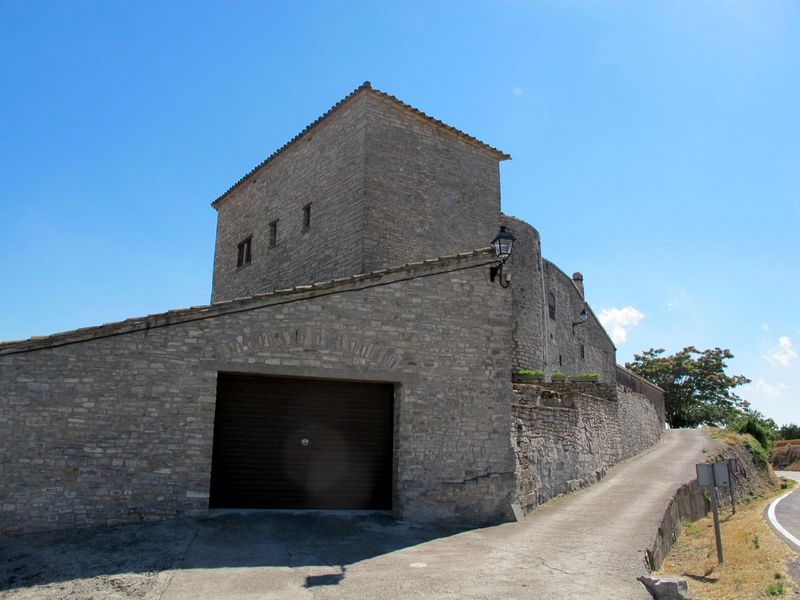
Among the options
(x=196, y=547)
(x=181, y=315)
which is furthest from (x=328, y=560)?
(x=181, y=315)

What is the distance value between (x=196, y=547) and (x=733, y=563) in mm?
8393

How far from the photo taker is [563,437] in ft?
49.2

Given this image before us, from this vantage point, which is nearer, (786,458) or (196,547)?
(196,547)

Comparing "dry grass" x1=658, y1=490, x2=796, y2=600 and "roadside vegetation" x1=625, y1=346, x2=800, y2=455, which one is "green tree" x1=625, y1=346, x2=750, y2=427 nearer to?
"roadside vegetation" x1=625, y1=346, x2=800, y2=455

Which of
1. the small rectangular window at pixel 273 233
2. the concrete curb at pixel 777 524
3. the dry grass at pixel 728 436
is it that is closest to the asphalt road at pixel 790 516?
the concrete curb at pixel 777 524

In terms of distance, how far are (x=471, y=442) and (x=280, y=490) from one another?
3.58 metres

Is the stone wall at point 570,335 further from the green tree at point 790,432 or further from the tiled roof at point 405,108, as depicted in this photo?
the green tree at point 790,432

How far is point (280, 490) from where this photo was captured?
436 inches

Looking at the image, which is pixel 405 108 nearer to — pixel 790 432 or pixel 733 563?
pixel 733 563

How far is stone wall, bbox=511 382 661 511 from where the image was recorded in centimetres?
1294

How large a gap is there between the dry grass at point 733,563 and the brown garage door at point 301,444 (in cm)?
519

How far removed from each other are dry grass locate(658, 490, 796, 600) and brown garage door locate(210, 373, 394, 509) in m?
5.19

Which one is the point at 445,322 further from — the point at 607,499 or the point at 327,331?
the point at 607,499

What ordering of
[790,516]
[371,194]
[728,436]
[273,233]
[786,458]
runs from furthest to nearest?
[786,458] < [728,436] < [273,233] < [790,516] < [371,194]
